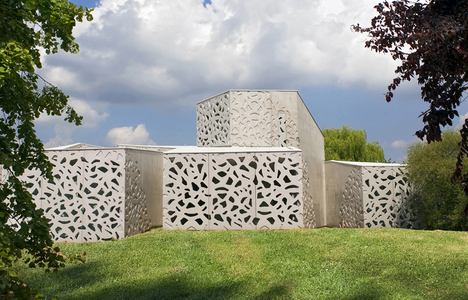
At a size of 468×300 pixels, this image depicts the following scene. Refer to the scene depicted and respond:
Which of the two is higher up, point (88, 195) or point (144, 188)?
point (144, 188)

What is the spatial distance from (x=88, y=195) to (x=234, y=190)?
16.6ft

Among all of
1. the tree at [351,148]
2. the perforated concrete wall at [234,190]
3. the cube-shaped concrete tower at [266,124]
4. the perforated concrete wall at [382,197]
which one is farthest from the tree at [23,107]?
the tree at [351,148]

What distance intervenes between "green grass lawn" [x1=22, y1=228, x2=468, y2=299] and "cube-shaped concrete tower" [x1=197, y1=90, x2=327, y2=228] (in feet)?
19.8

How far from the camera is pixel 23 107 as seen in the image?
361 cm

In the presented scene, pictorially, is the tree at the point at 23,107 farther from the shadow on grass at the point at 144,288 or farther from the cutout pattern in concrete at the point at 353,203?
the cutout pattern in concrete at the point at 353,203

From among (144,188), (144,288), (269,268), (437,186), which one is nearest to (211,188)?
(144,188)

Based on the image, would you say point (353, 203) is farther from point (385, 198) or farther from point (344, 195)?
point (385, 198)

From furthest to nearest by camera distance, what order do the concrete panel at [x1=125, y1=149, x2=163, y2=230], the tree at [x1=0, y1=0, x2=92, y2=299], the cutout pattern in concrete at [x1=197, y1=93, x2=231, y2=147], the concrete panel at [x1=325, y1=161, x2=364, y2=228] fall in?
the cutout pattern in concrete at [x1=197, y1=93, x2=231, y2=147] < the concrete panel at [x1=325, y1=161, x2=364, y2=228] < the concrete panel at [x1=125, y1=149, x2=163, y2=230] < the tree at [x1=0, y1=0, x2=92, y2=299]

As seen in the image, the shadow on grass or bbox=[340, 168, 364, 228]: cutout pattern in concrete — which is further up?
bbox=[340, 168, 364, 228]: cutout pattern in concrete

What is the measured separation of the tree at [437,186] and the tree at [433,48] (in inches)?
443

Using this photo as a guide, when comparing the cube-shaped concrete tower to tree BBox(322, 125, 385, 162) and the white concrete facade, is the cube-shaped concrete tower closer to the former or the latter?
the white concrete facade

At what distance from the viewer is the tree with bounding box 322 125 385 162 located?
33.6 metres

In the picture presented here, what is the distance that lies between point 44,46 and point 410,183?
1507 cm

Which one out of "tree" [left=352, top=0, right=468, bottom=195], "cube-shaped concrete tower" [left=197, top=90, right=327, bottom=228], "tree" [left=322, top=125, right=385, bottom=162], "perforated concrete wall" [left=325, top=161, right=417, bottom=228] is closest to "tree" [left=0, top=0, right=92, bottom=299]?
"tree" [left=352, top=0, right=468, bottom=195]
